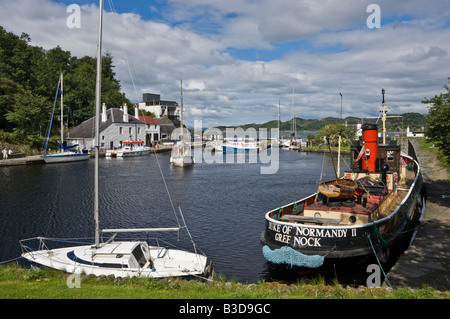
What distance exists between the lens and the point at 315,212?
1802 cm

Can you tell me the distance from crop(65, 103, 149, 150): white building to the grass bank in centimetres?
7611

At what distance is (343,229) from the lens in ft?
49.0

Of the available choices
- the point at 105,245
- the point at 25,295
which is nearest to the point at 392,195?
the point at 105,245

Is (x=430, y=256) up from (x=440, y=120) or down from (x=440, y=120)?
down

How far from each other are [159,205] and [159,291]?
21.7 meters

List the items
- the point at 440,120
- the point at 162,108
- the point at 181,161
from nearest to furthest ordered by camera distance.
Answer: the point at 440,120
the point at 181,161
the point at 162,108

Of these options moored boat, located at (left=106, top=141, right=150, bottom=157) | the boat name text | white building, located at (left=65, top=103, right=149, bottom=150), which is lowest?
the boat name text

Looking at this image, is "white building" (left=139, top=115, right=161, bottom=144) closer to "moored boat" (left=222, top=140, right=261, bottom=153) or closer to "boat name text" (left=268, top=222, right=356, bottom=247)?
"moored boat" (left=222, top=140, right=261, bottom=153)

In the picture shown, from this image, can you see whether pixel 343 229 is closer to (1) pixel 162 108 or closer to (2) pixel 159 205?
(2) pixel 159 205

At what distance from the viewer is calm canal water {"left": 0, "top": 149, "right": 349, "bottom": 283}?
21.0 meters

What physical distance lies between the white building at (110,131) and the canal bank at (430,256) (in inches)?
2989

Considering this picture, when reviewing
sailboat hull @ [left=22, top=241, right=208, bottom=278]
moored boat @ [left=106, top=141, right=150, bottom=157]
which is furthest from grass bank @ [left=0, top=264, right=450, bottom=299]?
moored boat @ [left=106, top=141, right=150, bottom=157]

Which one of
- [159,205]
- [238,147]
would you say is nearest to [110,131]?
[238,147]

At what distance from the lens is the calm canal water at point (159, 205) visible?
2097 cm
